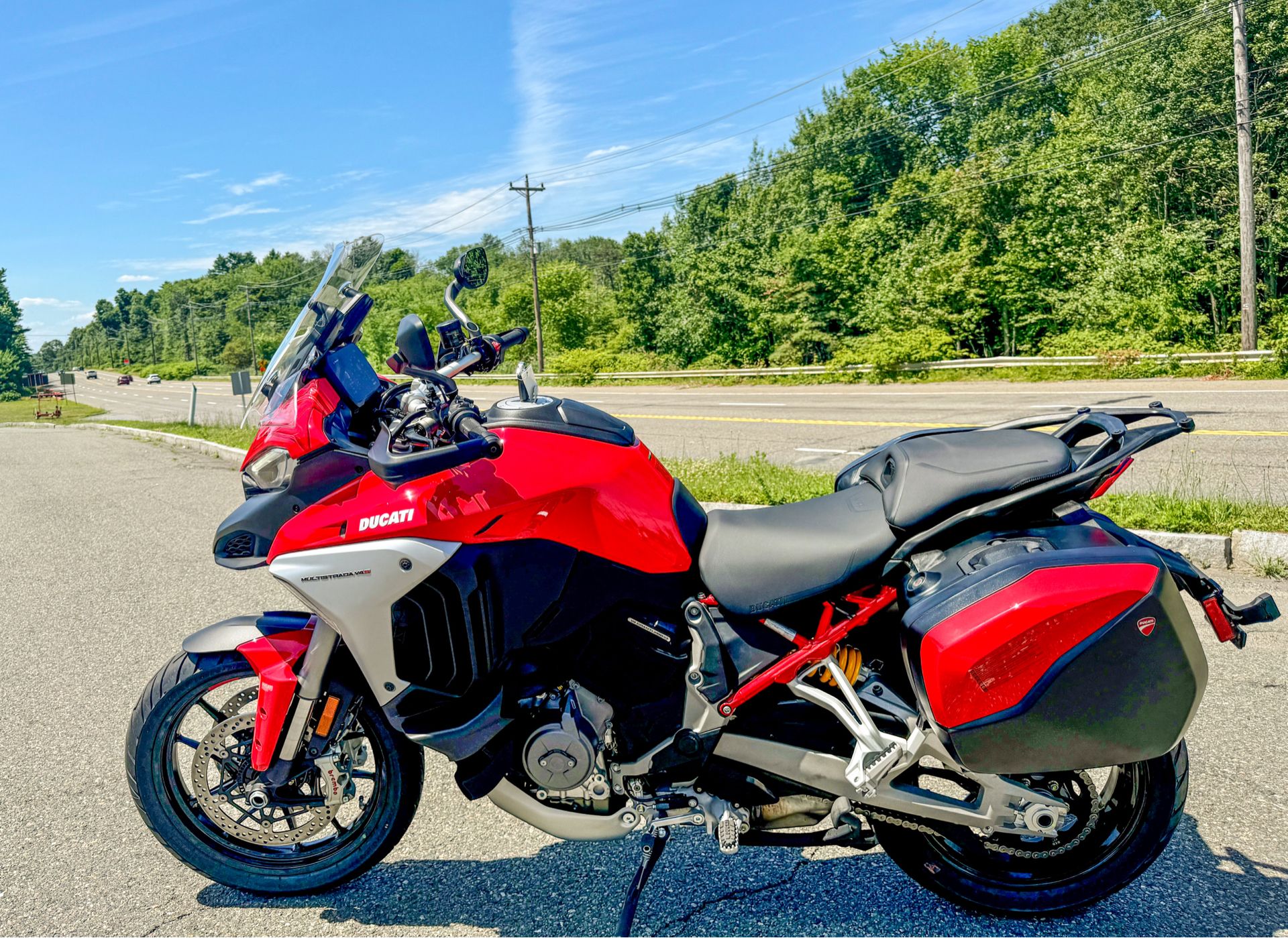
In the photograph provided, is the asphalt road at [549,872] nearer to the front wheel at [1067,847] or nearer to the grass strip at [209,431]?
the front wheel at [1067,847]

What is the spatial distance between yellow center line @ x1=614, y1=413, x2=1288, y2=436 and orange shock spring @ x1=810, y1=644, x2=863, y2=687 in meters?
6.29

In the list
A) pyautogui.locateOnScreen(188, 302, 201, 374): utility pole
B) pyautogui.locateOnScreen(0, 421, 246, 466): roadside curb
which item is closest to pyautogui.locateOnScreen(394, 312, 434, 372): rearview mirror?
pyautogui.locateOnScreen(0, 421, 246, 466): roadside curb

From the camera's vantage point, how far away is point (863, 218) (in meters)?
36.5

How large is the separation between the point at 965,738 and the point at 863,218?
3685cm

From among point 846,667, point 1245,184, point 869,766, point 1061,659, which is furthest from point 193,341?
point 1061,659

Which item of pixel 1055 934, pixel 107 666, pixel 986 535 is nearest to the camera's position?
pixel 986 535

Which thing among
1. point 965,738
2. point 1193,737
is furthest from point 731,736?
point 1193,737

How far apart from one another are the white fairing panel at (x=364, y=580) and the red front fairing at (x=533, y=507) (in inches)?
1.2

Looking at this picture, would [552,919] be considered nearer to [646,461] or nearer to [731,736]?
[731,736]

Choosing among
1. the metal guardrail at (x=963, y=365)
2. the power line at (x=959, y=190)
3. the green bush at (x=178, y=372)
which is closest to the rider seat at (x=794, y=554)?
the metal guardrail at (x=963, y=365)

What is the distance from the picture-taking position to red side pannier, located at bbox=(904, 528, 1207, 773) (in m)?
2.13

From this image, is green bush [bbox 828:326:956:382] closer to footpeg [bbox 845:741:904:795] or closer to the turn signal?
footpeg [bbox 845:741:904:795]

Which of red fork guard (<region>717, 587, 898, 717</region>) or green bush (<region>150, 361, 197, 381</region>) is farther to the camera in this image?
green bush (<region>150, 361, 197, 381</region>)

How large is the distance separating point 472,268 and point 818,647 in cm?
156
